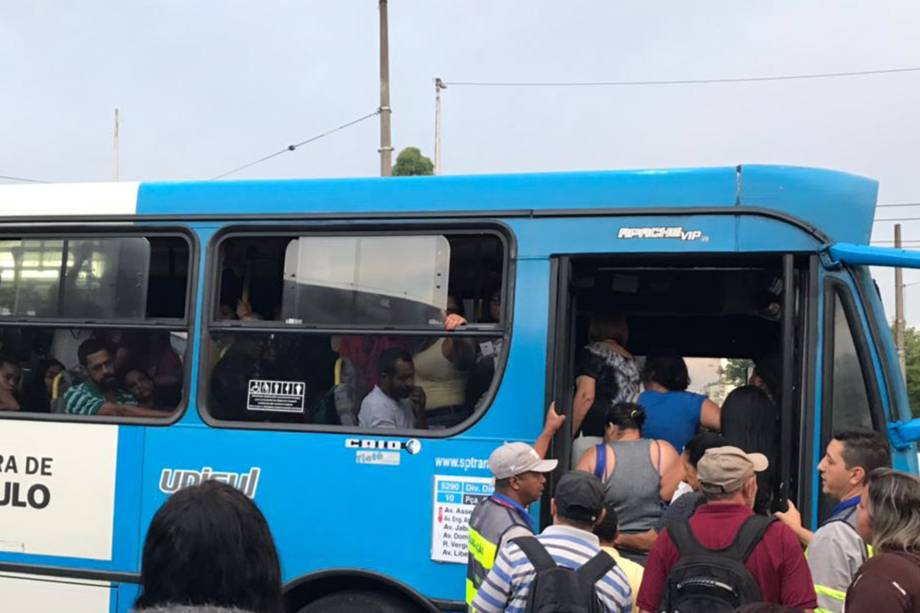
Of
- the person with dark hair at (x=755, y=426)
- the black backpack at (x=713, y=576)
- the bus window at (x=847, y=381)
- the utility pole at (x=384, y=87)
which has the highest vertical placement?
the utility pole at (x=384, y=87)

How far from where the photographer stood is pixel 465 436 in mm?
4336

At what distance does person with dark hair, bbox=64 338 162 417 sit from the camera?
4.91m

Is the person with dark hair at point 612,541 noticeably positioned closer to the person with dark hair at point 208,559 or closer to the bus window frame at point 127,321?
the person with dark hair at point 208,559

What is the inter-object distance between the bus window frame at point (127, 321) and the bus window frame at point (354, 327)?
8 cm

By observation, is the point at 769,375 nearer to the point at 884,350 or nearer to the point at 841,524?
the point at 884,350

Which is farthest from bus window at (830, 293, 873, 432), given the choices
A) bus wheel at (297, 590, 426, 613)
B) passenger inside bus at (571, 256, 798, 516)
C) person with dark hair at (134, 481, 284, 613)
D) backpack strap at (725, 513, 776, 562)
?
person with dark hair at (134, 481, 284, 613)

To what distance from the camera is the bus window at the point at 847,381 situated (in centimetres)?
414

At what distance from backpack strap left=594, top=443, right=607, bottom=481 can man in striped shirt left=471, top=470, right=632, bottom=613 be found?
1069 mm

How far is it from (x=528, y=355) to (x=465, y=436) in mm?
499

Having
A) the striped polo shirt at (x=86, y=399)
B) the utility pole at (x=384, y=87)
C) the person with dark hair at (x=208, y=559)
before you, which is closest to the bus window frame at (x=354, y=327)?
the striped polo shirt at (x=86, y=399)

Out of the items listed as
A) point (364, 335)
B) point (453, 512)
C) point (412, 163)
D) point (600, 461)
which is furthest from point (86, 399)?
point (412, 163)

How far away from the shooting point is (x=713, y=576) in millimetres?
3053

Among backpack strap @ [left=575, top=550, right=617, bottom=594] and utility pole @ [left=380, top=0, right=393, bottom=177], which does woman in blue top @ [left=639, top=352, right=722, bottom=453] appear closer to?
Result: backpack strap @ [left=575, top=550, right=617, bottom=594]

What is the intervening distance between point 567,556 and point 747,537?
2.08ft
